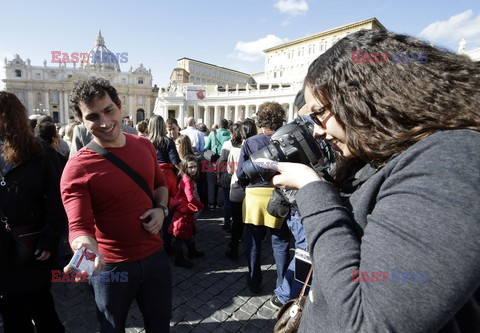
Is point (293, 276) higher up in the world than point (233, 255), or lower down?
higher up

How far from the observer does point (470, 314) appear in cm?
74

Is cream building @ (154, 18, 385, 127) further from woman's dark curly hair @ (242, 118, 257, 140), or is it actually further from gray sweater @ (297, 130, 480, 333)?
gray sweater @ (297, 130, 480, 333)

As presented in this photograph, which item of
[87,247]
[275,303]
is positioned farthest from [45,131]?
[275,303]

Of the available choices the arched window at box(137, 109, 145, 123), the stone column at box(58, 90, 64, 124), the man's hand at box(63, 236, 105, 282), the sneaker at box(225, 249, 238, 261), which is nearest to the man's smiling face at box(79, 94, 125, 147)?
the man's hand at box(63, 236, 105, 282)

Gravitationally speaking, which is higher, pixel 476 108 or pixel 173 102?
pixel 173 102

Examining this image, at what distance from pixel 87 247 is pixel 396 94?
5.10 ft

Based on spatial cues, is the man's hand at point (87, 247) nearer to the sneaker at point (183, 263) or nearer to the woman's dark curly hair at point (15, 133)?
the woman's dark curly hair at point (15, 133)

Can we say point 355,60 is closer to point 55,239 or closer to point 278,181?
point 278,181

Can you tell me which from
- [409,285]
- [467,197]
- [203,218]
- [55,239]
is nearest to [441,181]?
[467,197]

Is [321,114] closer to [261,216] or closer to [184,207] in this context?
[261,216]

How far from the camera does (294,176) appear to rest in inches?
41.7

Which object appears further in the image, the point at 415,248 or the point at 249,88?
the point at 249,88

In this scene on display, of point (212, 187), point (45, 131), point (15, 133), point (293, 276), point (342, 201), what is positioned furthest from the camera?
point (212, 187)

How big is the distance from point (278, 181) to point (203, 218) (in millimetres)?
5429
